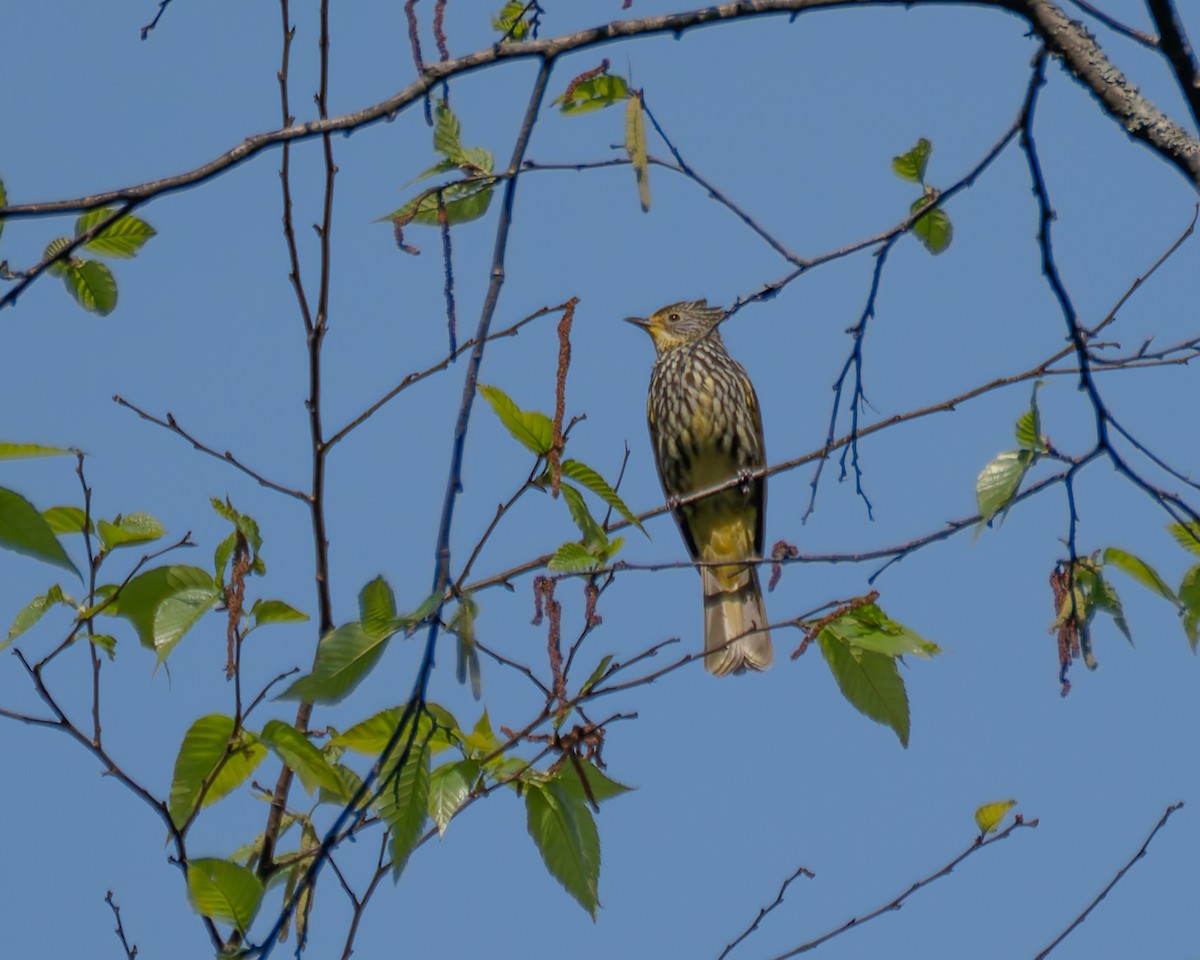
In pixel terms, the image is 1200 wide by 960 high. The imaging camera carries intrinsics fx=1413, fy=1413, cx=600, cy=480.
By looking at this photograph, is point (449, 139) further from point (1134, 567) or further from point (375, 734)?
point (1134, 567)

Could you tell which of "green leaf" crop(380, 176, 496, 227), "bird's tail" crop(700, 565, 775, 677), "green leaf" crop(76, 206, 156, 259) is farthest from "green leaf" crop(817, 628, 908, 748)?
"bird's tail" crop(700, 565, 775, 677)

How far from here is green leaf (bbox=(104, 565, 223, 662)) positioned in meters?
2.80

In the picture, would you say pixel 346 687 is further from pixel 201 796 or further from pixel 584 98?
pixel 584 98

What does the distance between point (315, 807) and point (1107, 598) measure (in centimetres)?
181

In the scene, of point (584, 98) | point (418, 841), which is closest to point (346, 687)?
point (418, 841)

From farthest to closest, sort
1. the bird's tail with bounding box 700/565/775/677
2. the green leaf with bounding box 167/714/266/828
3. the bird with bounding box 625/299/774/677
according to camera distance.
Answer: the bird with bounding box 625/299/774/677 → the bird's tail with bounding box 700/565/775/677 → the green leaf with bounding box 167/714/266/828

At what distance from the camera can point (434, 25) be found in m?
2.78

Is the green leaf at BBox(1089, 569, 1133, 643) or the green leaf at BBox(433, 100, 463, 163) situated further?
the green leaf at BBox(433, 100, 463, 163)

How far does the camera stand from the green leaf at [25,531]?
7.41 feet

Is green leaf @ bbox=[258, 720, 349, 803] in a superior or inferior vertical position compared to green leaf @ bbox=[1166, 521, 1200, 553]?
superior

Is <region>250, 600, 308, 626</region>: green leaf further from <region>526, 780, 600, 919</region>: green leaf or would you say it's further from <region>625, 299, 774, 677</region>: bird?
<region>625, 299, 774, 677</region>: bird

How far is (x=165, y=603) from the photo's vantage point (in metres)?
2.86

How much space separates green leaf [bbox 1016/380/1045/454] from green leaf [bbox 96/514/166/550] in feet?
6.18

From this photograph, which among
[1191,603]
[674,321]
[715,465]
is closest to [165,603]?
[1191,603]
